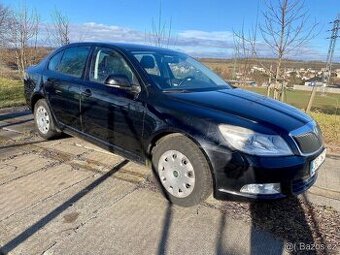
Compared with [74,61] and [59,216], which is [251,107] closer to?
[59,216]

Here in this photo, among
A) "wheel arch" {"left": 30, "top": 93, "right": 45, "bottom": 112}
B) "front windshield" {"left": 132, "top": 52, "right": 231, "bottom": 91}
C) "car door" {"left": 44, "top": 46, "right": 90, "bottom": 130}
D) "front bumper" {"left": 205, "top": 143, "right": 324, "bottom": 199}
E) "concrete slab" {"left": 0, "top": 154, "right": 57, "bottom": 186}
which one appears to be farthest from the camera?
"wheel arch" {"left": 30, "top": 93, "right": 45, "bottom": 112}

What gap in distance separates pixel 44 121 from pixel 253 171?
3.67m

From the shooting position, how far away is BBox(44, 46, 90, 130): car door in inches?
180

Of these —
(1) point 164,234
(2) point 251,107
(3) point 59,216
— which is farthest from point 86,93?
(1) point 164,234

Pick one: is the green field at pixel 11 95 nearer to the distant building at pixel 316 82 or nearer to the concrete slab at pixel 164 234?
the concrete slab at pixel 164 234

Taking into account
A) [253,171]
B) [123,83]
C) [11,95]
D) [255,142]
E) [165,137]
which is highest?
[123,83]

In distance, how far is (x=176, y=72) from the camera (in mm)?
4297

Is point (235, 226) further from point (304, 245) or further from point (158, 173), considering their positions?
point (158, 173)

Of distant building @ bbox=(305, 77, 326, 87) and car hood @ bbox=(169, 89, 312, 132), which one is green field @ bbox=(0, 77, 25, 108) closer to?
car hood @ bbox=(169, 89, 312, 132)

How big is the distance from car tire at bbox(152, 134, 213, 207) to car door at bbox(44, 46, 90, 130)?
158cm

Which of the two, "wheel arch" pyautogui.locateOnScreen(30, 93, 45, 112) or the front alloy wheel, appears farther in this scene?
"wheel arch" pyautogui.locateOnScreen(30, 93, 45, 112)

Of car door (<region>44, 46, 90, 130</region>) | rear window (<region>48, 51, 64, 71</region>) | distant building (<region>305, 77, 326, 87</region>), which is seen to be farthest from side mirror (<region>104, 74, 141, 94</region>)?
distant building (<region>305, 77, 326, 87</region>)

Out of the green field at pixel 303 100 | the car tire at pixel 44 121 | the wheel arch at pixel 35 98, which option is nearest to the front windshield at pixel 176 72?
the car tire at pixel 44 121

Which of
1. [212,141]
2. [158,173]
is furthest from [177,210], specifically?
[212,141]
